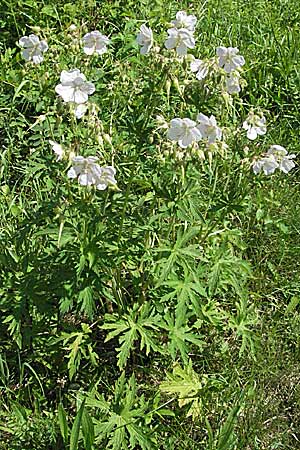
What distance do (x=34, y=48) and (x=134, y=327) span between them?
1076 mm

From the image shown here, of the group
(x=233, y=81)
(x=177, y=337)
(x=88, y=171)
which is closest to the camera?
(x=88, y=171)

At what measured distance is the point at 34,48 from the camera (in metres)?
2.70

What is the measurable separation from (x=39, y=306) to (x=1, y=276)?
30 cm

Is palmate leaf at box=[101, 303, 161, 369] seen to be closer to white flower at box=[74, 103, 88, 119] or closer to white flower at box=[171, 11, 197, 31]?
white flower at box=[74, 103, 88, 119]

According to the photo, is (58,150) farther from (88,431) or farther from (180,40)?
(88,431)

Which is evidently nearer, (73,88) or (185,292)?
(73,88)

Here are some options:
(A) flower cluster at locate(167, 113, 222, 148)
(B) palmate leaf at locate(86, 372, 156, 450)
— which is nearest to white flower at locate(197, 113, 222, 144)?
(A) flower cluster at locate(167, 113, 222, 148)

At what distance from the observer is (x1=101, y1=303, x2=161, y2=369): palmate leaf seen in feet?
9.03

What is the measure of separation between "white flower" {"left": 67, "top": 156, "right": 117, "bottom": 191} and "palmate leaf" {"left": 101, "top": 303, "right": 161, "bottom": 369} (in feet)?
2.05

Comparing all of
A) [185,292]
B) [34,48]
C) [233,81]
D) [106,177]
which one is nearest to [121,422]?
[185,292]

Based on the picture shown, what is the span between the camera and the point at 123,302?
9.96 ft

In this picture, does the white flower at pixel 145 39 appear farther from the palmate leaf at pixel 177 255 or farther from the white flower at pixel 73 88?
the palmate leaf at pixel 177 255

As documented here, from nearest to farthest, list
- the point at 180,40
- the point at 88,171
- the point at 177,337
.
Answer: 1. the point at 88,171
2. the point at 180,40
3. the point at 177,337

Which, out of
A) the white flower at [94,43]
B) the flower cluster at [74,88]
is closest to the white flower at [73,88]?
the flower cluster at [74,88]
